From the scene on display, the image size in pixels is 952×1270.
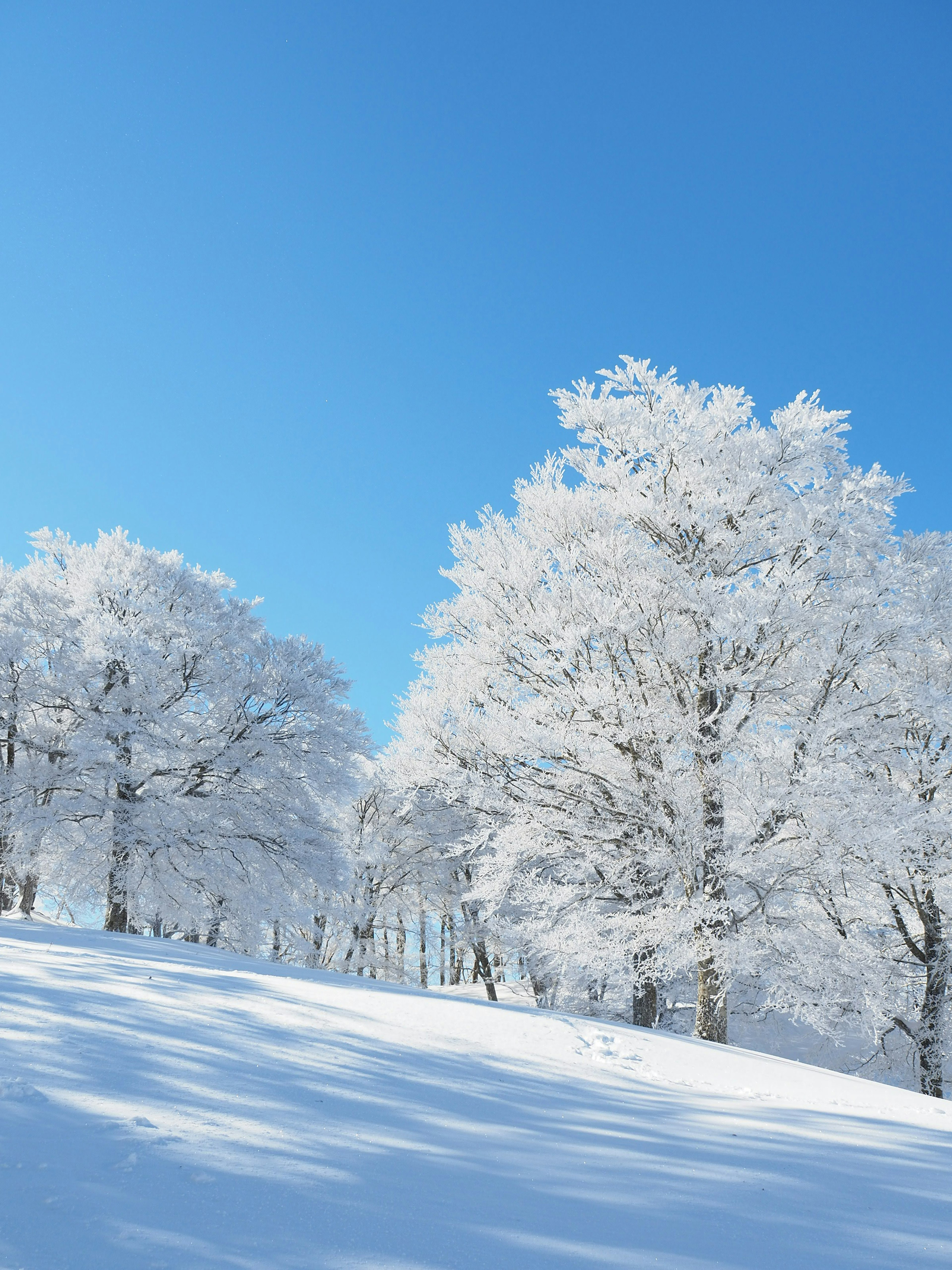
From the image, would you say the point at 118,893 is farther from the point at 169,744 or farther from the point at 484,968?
the point at 484,968

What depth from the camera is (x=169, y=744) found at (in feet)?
45.1

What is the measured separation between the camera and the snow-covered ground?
1887 mm

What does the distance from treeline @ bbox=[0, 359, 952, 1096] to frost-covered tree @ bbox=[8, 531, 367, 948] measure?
0.34 feet

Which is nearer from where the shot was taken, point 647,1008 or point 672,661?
point 672,661

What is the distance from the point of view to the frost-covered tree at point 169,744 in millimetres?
13734

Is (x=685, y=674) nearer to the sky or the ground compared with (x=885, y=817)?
nearer to the sky

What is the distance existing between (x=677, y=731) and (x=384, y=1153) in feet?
21.7

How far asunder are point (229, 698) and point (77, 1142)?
13445 mm

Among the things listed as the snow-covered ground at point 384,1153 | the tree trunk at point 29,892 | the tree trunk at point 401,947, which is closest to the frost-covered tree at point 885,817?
the snow-covered ground at point 384,1153

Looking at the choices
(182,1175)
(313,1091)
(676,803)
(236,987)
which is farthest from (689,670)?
(182,1175)

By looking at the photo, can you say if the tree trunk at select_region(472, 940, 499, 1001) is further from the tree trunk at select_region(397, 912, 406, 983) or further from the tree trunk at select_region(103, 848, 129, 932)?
the tree trunk at select_region(103, 848, 129, 932)

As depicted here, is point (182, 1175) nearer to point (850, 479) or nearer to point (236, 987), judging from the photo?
point (236, 987)

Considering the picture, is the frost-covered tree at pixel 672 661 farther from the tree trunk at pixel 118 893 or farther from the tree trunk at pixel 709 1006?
the tree trunk at pixel 118 893

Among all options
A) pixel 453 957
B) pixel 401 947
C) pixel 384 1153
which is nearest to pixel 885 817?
pixel 384 1153
